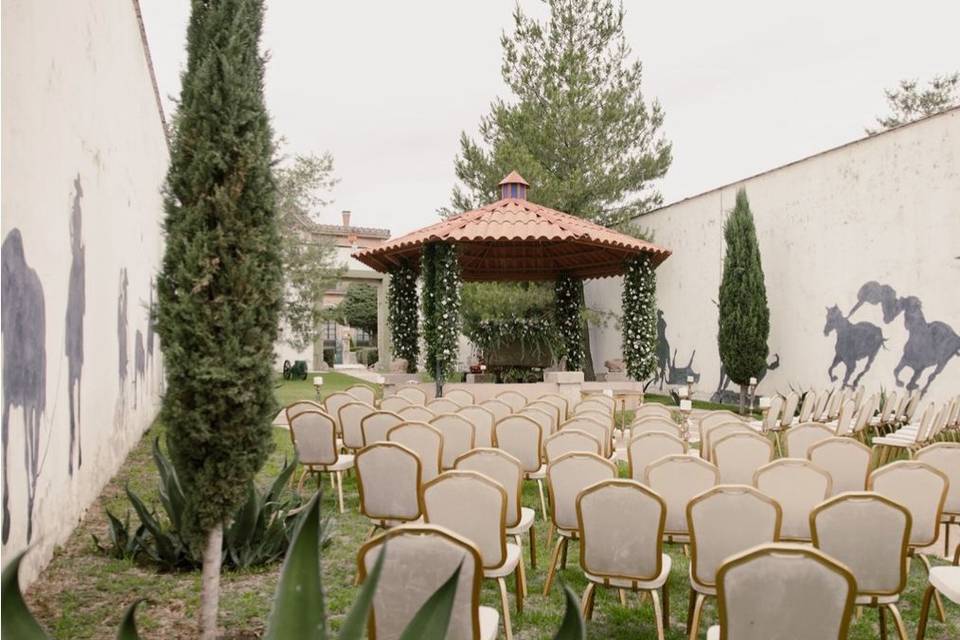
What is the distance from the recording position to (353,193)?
2609 centimetres

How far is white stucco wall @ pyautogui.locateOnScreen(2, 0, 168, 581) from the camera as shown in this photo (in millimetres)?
3803

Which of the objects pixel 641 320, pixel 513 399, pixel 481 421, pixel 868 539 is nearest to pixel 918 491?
pixel 868 539

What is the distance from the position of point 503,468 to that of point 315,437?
2.69m

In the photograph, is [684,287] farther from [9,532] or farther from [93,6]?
[9,532]

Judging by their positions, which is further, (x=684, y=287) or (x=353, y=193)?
(x=353, y=193)

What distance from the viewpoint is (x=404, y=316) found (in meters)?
14.7

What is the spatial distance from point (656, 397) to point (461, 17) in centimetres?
1165

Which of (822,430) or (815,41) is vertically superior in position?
(815,41)

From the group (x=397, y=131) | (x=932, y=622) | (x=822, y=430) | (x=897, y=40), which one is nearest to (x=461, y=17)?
(x=822, y=430)

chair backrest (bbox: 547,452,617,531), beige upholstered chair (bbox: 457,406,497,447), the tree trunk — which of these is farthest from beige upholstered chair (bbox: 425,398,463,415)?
the tree trunk

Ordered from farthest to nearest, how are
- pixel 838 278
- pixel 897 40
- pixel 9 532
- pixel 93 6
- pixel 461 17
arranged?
pixel 897 40
pixel 838 278
pixel 461 17
pixel 93 6
pixel 9 532

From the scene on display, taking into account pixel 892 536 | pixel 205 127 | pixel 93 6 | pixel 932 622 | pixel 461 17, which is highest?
pixel 461 17

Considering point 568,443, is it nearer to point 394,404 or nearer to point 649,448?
point 649,448

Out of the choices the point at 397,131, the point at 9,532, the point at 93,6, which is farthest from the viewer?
the point at 397,131
